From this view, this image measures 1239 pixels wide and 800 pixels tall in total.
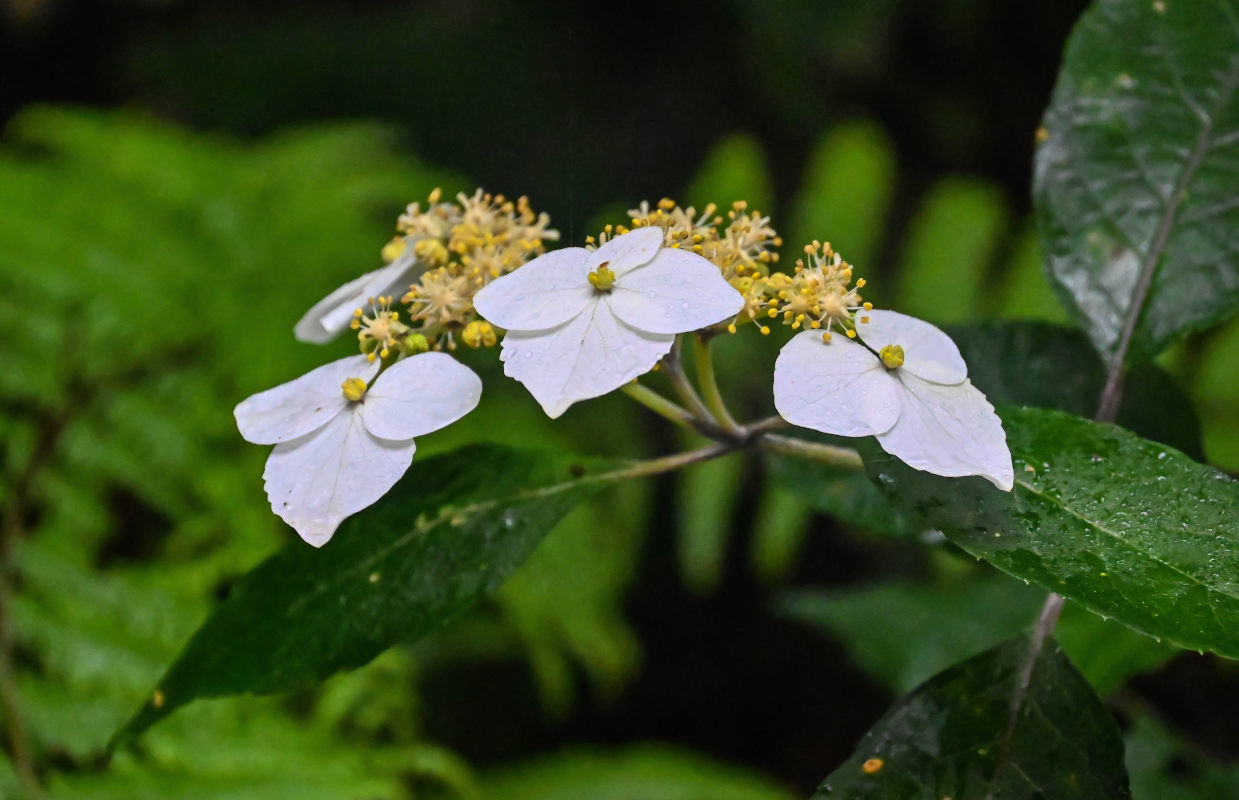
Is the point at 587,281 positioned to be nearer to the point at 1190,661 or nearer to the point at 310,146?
the point at 1190,661

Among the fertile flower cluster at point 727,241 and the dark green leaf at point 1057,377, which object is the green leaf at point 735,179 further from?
the fertile flower cluster at point 727,241

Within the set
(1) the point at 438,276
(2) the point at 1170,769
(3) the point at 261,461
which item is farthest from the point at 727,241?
(3) the point at 261,461

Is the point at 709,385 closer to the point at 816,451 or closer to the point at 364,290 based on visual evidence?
the point at 816,451

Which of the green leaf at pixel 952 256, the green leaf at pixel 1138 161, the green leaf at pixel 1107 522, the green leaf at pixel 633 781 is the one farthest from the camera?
the green leaf at pixel 952 256

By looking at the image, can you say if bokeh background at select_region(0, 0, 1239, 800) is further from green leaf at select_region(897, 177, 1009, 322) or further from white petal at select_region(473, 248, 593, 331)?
white petal at select_region(473, 248, 593, 331)

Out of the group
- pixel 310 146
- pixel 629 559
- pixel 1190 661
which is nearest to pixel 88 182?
pixel 310 146

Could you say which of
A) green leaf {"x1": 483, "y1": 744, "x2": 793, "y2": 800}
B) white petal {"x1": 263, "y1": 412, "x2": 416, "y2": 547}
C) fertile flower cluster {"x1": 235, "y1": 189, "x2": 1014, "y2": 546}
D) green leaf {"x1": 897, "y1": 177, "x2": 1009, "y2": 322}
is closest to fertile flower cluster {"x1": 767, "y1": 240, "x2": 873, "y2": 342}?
fertile flower cluster {"x1": 235, "y1": 189, "x2": 1014, "y2": 546}

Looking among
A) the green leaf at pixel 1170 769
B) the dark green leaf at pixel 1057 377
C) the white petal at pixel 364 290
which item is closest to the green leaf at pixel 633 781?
the green leaf at pixel 1170 769

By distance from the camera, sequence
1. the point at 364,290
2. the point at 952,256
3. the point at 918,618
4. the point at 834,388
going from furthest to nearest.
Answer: the point at 952,256
the point at 918,618
the point at 364,290
the point at 834,388
